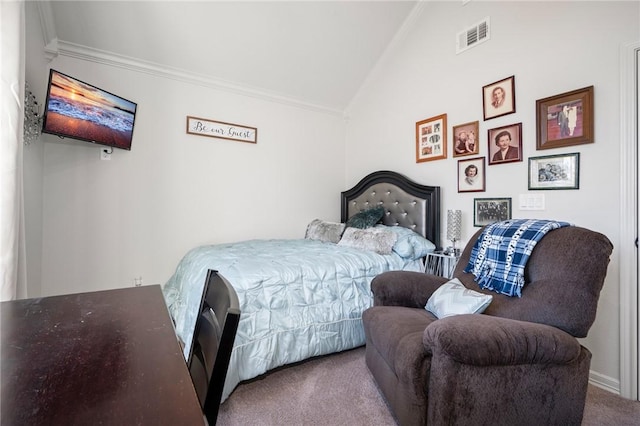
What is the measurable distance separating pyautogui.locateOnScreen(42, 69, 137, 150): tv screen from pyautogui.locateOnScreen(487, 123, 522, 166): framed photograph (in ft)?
11.0

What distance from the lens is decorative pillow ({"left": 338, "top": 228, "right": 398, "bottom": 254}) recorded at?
2709 millimetres

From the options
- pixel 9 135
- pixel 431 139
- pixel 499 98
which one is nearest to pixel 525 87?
pixel 499 98

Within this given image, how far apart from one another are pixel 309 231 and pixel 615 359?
2.85 meters

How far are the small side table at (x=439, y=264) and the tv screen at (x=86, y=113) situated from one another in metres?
3.18

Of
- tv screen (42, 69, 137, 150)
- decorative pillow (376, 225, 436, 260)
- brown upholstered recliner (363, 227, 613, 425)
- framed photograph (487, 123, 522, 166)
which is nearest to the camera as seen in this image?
brown upholstered recliner (363, 227, 613, 425)

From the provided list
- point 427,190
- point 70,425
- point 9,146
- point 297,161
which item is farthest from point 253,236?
point 70,425

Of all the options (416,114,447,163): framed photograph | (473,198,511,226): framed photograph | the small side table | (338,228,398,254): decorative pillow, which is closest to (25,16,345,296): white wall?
(338,228,398,254): decorative pillow

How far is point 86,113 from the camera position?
7.82 ft

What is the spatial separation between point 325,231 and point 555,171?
2.22m

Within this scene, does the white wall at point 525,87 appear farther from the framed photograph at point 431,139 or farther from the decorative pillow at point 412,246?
the decorative pillow at point 412,246

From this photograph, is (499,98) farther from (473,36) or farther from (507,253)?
(507,253)

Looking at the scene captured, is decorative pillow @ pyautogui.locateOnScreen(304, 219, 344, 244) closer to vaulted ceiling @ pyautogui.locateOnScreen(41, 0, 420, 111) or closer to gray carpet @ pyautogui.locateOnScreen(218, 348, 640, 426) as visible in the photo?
gray carpet @ pyautogui.locateOnScreen(218, 348, 640, 426)

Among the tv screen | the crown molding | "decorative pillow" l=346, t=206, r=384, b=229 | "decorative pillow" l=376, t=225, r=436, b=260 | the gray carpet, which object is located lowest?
the gray carpet

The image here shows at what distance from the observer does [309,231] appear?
369cm
